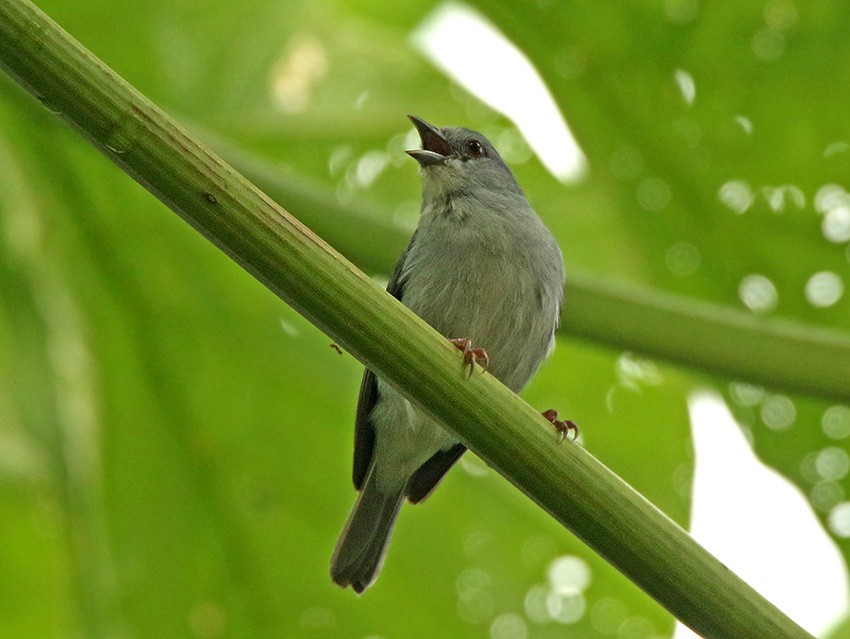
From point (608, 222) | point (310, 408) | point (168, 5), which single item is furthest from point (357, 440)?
point (168, 5)

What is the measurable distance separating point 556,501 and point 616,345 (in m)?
1.08

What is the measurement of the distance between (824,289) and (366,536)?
153 cm

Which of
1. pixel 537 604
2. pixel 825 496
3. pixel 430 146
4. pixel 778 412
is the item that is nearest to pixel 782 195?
pixel 778 412

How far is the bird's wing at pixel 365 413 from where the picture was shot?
3.62 metres

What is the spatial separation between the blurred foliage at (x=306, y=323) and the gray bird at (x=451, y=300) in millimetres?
197

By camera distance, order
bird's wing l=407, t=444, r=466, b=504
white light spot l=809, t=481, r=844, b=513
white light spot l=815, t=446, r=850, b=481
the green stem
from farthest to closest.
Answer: bird's wing l=407, t=444, r=466, b=504 → white light spot l=815, t=446, r=850, b=481 → white light spot l=809, t=481, r=844, b=513 → the green stem

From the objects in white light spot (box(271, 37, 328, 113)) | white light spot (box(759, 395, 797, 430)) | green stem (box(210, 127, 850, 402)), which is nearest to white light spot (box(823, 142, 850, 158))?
white light spot (box(759, 395, 797, 430))

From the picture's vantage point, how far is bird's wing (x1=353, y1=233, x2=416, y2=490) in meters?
3.62

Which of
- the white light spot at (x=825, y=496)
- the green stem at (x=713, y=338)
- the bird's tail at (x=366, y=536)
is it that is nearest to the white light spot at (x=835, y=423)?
the white light spot at (x=825, y=496)

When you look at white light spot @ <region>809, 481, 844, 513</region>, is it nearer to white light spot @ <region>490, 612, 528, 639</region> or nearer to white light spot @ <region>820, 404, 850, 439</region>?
white light spot @ <region>820, 404, 850, 439</region>

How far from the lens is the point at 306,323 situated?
4.09 m

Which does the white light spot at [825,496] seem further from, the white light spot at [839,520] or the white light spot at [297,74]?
the white light spot at [297,74]

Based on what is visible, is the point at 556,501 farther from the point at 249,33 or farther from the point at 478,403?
the point at 249,33

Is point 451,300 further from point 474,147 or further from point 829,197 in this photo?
point 829,197
